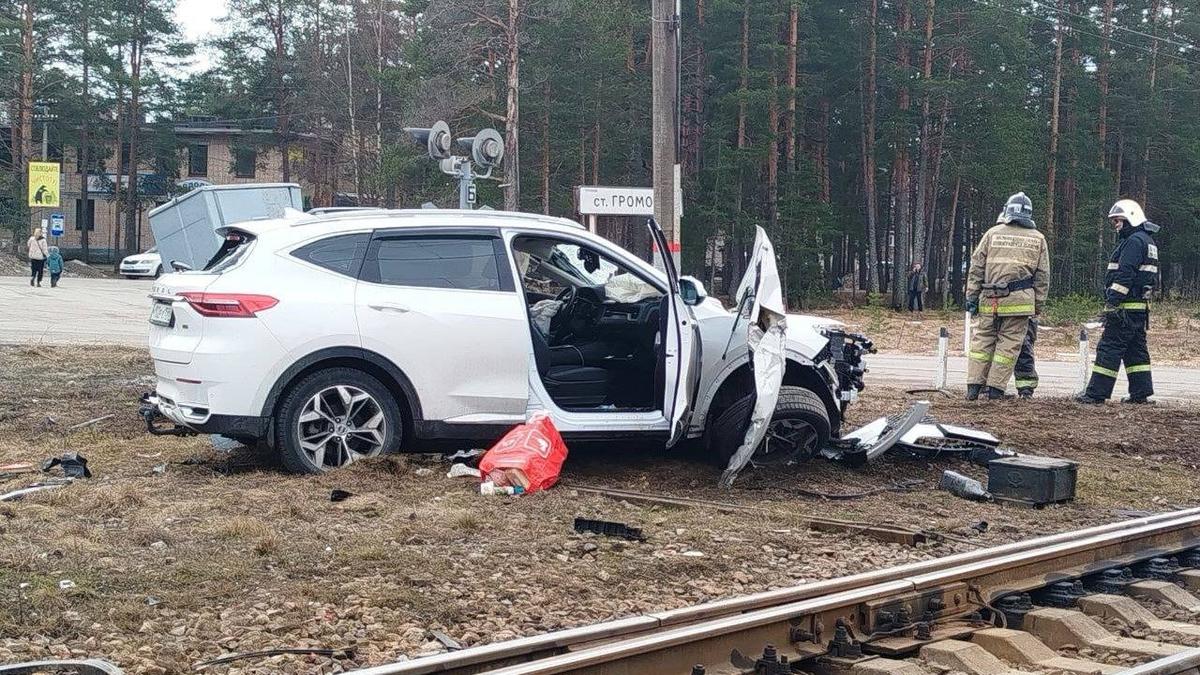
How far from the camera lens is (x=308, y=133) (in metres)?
60.4

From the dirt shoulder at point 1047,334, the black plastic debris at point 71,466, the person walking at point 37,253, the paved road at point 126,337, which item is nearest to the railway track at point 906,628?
the black plastic debris at point 71,466

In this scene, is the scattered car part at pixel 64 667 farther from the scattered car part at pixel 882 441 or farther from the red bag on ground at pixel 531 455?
the scattered car part at pixel 882 441

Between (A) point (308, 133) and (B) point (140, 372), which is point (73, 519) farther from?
(A) point (308, 133)

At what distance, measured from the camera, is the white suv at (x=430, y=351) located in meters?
7.48

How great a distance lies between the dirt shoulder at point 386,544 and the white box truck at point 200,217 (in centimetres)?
532

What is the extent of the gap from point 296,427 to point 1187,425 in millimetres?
8023

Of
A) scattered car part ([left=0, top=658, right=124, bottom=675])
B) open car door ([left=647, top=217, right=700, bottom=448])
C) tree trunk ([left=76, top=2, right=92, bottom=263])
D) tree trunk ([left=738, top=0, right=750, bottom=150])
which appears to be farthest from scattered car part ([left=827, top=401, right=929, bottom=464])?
tree trunk ([left=76, top=2, right=92, bottom=263])

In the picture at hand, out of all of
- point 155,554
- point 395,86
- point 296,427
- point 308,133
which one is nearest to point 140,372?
point 296,427

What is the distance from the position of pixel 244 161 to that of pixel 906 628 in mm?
62793

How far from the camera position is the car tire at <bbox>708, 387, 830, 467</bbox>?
315 inches

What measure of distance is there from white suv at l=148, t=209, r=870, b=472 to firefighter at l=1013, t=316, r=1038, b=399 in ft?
16.4

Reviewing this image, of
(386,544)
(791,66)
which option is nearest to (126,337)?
(386,544)

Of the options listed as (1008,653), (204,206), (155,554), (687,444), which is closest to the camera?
(1008,653)

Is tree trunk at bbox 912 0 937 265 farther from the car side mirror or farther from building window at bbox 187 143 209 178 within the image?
building window at bbox 187 143 209 178
